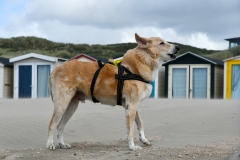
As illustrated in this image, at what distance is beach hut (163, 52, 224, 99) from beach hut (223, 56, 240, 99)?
74 centimetres

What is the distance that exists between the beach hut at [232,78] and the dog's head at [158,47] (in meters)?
21.9

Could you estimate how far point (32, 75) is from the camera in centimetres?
3219

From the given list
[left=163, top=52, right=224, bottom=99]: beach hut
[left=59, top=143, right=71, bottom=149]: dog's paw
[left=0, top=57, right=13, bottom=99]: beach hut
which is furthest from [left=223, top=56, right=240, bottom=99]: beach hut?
[left=59, top=143, right=71, bottom=149]: dog's paw

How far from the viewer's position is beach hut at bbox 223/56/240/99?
29922mm

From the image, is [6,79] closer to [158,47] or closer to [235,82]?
[235,82]

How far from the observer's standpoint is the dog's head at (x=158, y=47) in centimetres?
881

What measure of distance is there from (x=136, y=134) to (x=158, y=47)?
7.49 feet

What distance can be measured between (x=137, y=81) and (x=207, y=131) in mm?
2389

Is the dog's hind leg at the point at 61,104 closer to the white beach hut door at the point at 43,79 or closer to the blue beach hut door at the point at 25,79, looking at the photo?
the white beach hut door at the point at 43,79

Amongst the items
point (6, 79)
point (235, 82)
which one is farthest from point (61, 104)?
point (6, 79)

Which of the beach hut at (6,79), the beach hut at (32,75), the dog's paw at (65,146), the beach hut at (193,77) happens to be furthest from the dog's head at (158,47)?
the beach hut at (6,79)

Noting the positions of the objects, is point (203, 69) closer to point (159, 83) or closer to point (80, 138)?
point (159, 83)

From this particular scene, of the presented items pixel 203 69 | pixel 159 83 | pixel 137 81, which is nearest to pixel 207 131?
pixel 137 81

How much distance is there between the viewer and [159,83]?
32.8 meters
